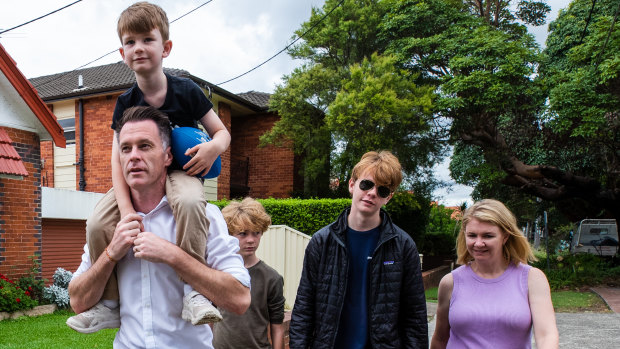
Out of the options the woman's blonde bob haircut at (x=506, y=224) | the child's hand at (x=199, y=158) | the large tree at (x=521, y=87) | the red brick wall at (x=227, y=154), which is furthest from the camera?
the red brick wall at (x=227, y=154)

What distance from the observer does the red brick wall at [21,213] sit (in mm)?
8797

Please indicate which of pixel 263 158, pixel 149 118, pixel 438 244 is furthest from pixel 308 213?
pixel 438 244

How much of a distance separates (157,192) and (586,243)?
78.5ft

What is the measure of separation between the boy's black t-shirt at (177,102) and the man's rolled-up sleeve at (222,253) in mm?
494

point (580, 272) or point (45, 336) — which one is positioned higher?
point (45, 336)

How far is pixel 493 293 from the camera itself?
9.11 ft

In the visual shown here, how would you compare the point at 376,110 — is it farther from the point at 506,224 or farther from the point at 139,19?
the point at 139,19

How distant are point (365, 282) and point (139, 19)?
6.13 feet

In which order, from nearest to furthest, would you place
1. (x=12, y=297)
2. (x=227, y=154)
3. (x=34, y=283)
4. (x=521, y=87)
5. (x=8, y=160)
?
(x=8, y=160) → (x=12, y=297) → (x=34, y=283) → (x=521, y=87) → (x=227, y=154)

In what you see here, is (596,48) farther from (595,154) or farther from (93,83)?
(93,83)

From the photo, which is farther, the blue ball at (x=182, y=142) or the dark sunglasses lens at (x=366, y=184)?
the dark sunglasses lens at (x=366, y=184)

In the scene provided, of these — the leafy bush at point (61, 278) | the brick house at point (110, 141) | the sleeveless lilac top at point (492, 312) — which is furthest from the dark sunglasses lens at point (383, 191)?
the brick house at point (110, 141)

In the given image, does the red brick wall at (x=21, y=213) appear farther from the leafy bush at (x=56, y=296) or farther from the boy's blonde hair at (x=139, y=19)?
the boy's blonde hair at (x=139, y=19)

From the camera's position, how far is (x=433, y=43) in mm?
15555
